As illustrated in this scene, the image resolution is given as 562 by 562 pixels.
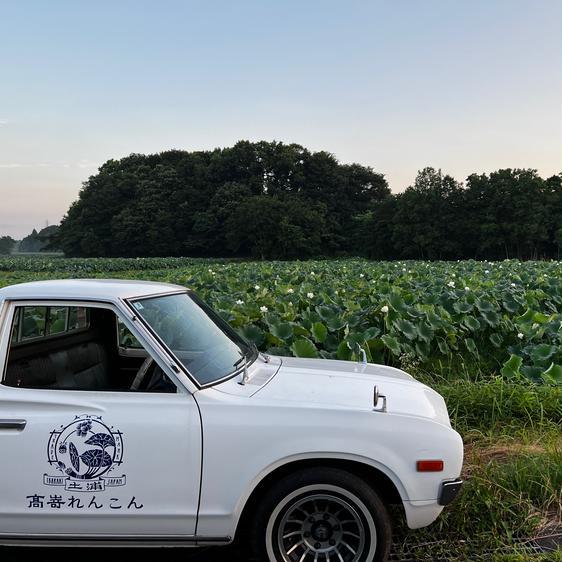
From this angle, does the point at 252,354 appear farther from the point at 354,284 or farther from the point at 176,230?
the point at 176,230

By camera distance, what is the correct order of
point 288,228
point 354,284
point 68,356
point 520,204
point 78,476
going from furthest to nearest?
point 288,228, point 520,204, point 354,284, point 68,356, point 78,476

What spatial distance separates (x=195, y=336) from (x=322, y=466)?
1151 millimetres

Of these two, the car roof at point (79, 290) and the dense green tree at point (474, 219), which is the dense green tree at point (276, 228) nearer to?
the dense green tree at point (474, 219)

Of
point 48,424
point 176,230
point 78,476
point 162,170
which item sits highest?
point 162,170

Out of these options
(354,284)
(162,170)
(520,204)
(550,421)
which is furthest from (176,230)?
(550,421)

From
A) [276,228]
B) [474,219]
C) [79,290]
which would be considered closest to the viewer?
[79,290]

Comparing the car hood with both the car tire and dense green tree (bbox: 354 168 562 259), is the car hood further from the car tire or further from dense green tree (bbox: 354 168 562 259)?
dense green tree (bbox: 354 168 562 259)

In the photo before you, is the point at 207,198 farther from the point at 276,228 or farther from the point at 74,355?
the point at 74,355

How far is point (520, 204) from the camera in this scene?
5912 centimetres

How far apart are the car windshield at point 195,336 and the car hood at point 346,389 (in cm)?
29

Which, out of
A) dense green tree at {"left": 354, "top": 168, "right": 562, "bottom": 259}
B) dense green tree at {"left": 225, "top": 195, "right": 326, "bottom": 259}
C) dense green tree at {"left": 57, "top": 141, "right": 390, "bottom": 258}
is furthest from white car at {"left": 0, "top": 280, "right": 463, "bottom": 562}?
dense green tree at {"left": 57, "top": 141, "right": 390, "bottom": 258}

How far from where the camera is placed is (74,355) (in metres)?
3.66

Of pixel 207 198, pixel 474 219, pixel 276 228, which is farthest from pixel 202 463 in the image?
pixel 207 198

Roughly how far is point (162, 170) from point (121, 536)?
87847 millimetres
